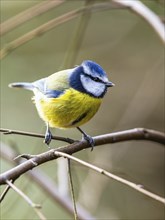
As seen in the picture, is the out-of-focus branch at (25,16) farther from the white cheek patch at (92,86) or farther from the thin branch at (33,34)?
the white cheek patch at (92,86)

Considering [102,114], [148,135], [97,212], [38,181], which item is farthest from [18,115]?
[148,135]

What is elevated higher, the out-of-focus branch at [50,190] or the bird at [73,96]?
the bird at [73,96]

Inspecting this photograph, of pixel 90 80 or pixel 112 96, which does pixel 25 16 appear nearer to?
pixel 90 80

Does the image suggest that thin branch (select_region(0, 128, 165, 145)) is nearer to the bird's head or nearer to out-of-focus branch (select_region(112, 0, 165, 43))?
the bird's head

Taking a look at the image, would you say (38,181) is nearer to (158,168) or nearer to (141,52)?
(158,168)

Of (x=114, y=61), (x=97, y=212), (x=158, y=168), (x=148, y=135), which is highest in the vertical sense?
(x=114, y=61)

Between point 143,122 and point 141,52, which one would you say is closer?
point 143,122

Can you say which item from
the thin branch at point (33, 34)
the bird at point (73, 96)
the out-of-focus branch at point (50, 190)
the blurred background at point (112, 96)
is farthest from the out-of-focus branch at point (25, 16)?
the blurred background at point (112, 96)

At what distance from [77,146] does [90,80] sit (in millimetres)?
450

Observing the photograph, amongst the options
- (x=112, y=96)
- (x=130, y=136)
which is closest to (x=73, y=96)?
(x=130, y=136)

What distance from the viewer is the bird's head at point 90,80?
1.73 meters

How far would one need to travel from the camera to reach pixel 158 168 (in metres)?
3.20

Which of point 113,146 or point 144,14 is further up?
point 144,14

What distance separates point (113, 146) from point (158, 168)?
605 millimetres
